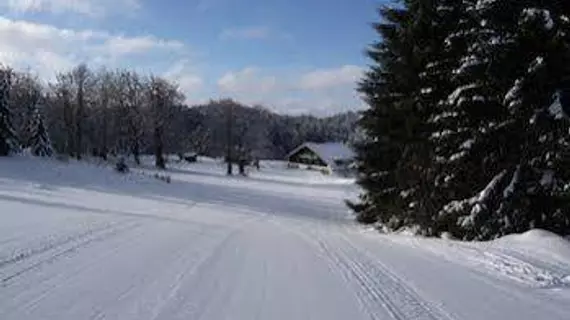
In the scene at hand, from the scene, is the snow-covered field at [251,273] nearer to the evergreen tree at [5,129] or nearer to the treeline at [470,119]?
the treeline at [470,119]

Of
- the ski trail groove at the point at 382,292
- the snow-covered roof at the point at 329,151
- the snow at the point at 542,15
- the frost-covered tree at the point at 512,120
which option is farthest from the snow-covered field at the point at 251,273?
the snow-covered roof at the point at 329,151

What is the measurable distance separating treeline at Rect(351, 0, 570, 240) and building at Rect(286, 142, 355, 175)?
80.0 meters

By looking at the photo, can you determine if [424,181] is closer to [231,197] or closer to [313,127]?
[231,197]

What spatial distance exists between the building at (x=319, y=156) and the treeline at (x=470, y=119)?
262ft

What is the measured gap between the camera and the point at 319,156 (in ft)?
392

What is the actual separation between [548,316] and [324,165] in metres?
108

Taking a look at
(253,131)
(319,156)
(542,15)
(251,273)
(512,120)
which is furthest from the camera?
(253,131)

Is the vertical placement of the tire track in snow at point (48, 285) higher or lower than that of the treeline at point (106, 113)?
lower

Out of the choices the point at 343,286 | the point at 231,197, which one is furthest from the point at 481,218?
the point at 231,197

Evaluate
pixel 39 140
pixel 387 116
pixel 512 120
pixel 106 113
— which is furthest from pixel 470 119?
pixel 106 113

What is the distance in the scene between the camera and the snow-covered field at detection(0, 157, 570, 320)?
29.4ft

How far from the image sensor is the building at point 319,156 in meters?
112

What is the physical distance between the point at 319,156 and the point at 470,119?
327ft

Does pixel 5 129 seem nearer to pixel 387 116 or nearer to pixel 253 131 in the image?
pixel 387 116
